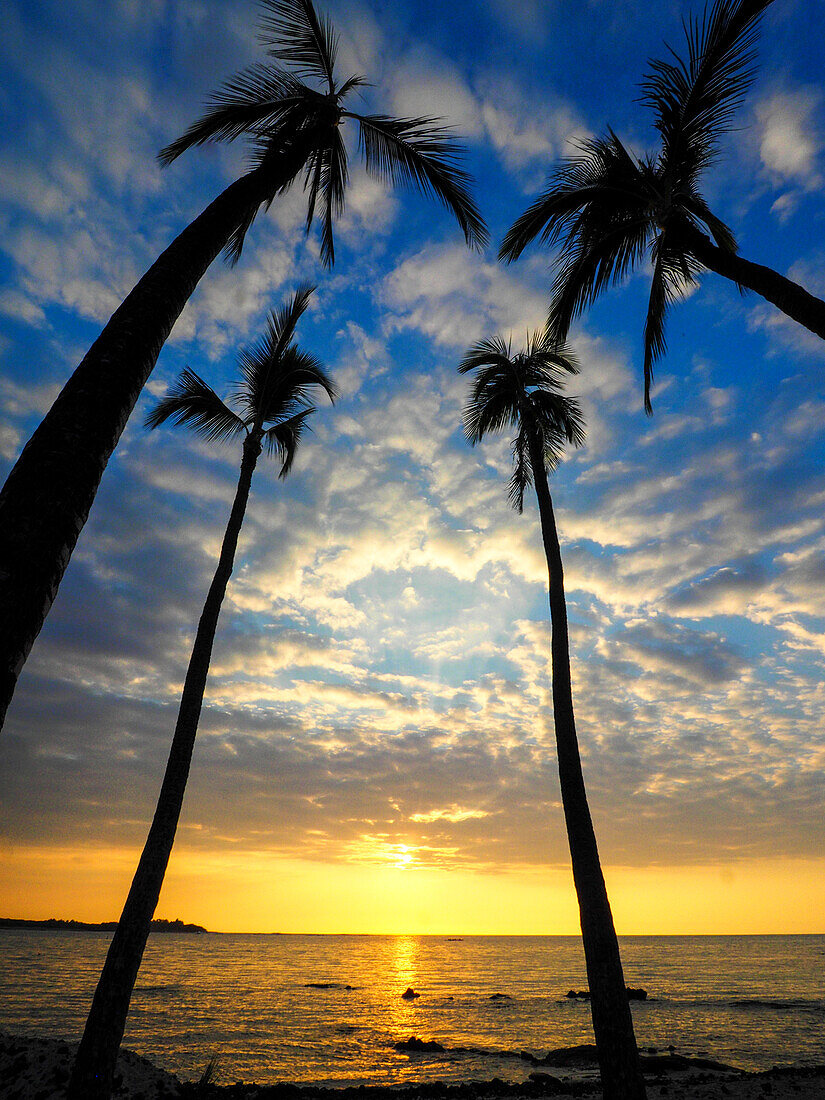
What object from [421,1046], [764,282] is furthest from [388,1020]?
[764,282]

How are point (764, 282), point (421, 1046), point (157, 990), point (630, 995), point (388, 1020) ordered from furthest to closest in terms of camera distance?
1. point (157, 990)
2. point (630, 995)
3. point (388, 1020)
4. point (421, 1046)
5. point (764, 282)

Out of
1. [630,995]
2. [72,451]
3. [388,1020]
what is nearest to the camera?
[72,451]

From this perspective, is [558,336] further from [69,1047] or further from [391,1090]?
[391,1090]

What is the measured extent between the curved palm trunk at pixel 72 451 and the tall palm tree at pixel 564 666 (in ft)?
25.8

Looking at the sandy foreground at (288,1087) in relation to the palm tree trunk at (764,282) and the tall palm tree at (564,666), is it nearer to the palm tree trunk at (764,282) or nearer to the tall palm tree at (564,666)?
the tall palm tree at (564,666)

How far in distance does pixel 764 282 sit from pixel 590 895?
29.1 ft

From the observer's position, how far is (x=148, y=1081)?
11852 millimetres

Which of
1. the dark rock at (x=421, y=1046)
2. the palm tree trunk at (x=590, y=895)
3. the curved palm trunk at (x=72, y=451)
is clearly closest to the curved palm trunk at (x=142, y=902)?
the palm tree trunk at (x=590, y=895)

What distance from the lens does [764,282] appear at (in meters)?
7.45

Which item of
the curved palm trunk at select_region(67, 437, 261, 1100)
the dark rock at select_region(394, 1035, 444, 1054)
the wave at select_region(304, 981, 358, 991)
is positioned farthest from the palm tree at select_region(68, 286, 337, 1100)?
the wave at select_region(304, 981, 358, 991)

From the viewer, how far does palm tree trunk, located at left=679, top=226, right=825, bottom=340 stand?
682 cm

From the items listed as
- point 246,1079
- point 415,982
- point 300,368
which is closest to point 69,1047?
point 246,1079

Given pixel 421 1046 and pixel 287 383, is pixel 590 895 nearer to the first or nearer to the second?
pixel 287 383

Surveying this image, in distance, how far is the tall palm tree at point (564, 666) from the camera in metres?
8.11
